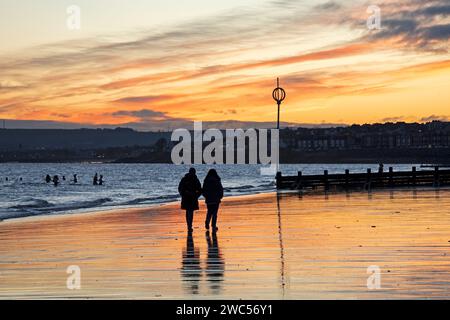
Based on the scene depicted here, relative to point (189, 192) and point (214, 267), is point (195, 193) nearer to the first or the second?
point (189, 192)

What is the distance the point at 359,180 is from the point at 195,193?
34478mm

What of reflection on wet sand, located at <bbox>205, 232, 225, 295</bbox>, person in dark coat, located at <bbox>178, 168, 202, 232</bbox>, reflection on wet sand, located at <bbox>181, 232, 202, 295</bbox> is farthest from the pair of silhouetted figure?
reflection on wet sand, located at <bbox>181, 232, 202, 295</bbox>

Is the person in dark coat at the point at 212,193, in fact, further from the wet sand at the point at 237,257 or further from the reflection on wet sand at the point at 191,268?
A: the reflection on wet sand at the point at 191,268

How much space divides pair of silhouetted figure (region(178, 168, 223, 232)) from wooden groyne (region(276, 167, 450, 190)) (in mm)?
30228

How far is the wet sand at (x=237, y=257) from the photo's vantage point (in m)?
12.3

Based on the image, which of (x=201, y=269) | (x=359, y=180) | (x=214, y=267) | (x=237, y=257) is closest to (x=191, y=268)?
(x=201, y=269)

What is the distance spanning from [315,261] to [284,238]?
4.66 metres

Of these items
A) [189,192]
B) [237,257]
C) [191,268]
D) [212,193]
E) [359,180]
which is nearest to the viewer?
[191,268]

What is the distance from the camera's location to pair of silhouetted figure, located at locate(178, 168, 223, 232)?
22.7 meters

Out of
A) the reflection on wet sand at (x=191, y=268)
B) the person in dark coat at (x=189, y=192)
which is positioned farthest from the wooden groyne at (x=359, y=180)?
the reflection on wet sand at (x=191, y=268)

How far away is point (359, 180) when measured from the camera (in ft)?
184

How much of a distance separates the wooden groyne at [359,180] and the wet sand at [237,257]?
2533 centimetres
